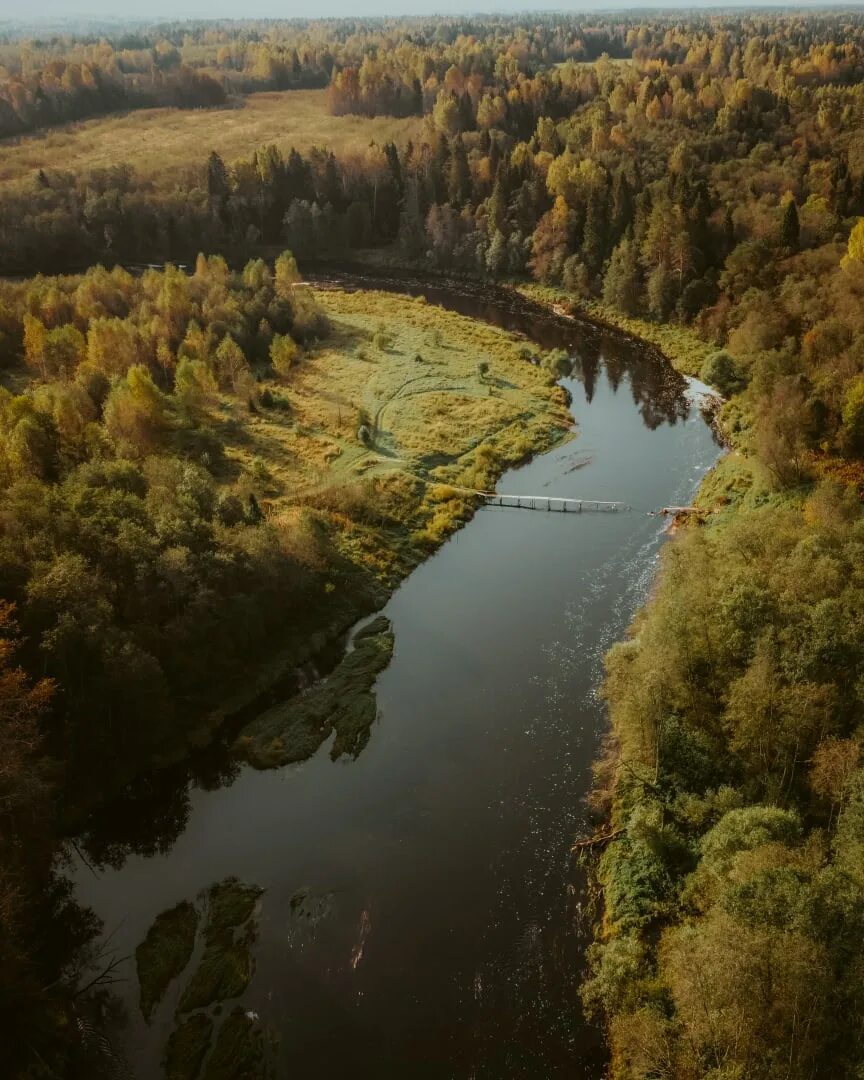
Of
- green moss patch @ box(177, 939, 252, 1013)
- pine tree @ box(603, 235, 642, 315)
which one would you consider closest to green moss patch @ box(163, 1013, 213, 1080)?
green moss patch @ box(177, 939, 252, 1013)

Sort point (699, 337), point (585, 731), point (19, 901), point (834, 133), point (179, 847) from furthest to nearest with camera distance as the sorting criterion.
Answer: point (834, 133) < point (699, 337) < point (585, 731) < point (179, 847) < point (19, 901)

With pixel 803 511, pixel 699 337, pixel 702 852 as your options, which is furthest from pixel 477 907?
pixel 699 337

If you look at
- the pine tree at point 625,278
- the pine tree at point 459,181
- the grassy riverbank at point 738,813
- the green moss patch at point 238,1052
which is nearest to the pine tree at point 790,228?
the pine tree at point 625,278

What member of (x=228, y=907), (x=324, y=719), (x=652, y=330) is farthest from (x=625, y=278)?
(x=228, y=907)

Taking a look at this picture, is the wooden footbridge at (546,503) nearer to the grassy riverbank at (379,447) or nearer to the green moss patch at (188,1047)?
the grassy riverbank at (379,447)

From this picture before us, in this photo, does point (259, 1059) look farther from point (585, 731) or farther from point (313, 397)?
point (313, 397)

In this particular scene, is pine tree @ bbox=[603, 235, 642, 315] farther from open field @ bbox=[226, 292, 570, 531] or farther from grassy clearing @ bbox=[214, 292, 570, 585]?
grassy clearing @ bbox=[214, 292, 570, 585]
